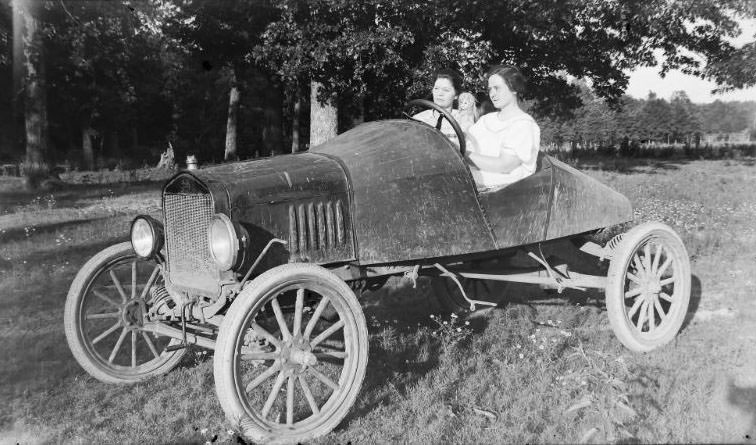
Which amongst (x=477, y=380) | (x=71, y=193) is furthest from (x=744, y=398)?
(x=71, y=193)

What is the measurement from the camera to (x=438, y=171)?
3770 mm

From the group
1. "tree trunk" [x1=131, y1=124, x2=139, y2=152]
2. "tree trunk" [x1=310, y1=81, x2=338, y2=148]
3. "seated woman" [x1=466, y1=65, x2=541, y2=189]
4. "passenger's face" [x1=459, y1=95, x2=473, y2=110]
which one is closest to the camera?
"seated woman" [x1=466, y1=65, x2=541, y2=189]

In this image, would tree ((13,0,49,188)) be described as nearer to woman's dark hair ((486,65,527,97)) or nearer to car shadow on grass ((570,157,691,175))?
woman's dark hair ((486,65,527,97))

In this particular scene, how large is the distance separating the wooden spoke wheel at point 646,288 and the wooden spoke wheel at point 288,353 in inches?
80.1

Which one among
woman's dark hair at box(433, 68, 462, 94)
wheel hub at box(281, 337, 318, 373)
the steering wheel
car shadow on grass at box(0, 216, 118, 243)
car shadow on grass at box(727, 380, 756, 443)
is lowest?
car shadow on grass at box(727, 380, 756, 443)

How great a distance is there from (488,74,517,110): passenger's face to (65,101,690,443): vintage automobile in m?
0.56

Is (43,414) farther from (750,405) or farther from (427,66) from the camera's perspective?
(427,66)

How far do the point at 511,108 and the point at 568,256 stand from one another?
129 centimetres

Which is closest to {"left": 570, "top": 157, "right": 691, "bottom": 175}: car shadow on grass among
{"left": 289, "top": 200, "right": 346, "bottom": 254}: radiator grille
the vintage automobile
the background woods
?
the background woods

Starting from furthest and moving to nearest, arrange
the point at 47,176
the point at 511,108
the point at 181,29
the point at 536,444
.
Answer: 1. the point at 181,29
2. the point at 47,176
3. the point at 511,108
4. the point at 536,444

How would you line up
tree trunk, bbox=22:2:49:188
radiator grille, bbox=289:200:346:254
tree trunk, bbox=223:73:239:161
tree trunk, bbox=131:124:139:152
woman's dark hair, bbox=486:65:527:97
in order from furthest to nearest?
tree trunk, bbox=131:124:139:152
tree trunk, bbox=223:73:239:161
tree trunk, bbox=22:2:49:188
woman's dark hair, bbox=486:65:527:97
radiator grille, bbox=289:200:346:254

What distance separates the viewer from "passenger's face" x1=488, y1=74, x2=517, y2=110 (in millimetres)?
4395

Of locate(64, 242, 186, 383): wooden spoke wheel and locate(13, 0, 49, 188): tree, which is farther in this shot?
locate(13, 0, 49, 188): tree

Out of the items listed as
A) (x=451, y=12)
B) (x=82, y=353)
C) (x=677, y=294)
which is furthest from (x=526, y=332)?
(x=451, y=12)
